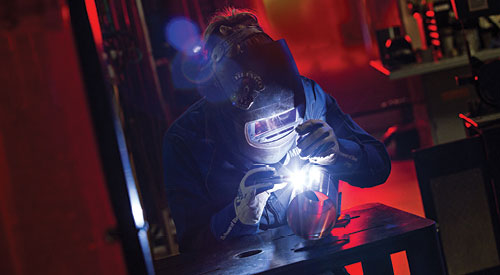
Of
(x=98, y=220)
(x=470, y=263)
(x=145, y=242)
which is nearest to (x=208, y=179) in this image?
(x=145, y=242)

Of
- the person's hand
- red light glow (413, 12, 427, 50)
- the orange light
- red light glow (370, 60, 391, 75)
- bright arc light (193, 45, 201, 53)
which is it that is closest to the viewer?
the person's hand

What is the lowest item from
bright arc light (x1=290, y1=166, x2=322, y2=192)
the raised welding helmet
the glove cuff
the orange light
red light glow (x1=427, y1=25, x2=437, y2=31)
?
the glove cuff

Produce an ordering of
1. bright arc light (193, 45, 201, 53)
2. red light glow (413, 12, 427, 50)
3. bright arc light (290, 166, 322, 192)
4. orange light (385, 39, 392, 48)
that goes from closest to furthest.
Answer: bright arc light (290, 166, 322, 192)
bright arc light (193, 45, 201, 53)
orange light (385, 39, 392, 48)
red light glow (413, 12, 427, 50)

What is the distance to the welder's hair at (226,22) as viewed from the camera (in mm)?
1653

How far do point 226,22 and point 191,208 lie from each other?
0.70 metres

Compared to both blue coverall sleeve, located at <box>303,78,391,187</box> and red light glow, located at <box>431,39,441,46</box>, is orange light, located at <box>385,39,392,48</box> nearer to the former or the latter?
red light glow, located at <box>431,39,441,46</box>

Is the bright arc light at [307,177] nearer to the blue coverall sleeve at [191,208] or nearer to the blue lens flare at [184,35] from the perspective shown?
the blue coverall sleeve at [191,208]

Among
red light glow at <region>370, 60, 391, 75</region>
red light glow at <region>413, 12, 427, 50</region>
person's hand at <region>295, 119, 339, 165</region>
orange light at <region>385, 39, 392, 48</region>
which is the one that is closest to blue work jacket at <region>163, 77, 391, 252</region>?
person's hand at <region>295, 119, 339, 165</region>

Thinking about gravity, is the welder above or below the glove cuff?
above

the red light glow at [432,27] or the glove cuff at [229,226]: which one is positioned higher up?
the red light glow at [432,27]

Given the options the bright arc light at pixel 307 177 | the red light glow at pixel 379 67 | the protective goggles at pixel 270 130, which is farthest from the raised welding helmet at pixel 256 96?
the red light glow at pixel 379 67

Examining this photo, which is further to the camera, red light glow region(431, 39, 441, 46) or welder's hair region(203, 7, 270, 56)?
red light glow region(431, 39, 441, 46)

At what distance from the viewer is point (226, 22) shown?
165cm

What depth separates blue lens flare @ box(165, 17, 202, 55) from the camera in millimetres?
1759
